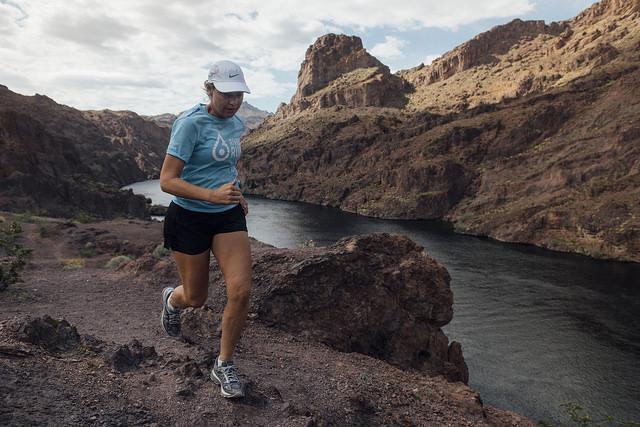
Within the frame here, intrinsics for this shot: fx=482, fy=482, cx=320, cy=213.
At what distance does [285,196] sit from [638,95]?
57.7 m

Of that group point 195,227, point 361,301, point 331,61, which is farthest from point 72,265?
point 331,61

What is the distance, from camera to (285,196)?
9244 centimetres

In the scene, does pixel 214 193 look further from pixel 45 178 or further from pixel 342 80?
pixel 342 80

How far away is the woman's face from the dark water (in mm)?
15317

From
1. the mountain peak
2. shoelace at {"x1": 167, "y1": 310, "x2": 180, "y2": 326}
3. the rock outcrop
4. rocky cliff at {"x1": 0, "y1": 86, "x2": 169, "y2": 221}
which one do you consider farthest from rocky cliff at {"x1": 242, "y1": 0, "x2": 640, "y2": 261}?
shoelace at {"x1": 167, "y1": 310, "x2": 180, "y2": 326}

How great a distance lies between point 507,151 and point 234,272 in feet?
245

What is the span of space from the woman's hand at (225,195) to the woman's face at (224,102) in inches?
24.8

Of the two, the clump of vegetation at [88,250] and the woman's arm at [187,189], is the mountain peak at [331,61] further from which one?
the woman's arm at [187,189]

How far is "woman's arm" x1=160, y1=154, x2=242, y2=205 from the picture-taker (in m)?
3.70

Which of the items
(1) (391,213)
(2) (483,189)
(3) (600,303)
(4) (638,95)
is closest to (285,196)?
(1) (391,213)

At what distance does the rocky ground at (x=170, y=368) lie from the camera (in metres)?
3.99

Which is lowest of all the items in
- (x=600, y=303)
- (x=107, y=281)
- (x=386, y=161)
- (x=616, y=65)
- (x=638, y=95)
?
(x=600, y=303)

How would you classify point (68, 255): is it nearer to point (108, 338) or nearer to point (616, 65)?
point (108, 338)

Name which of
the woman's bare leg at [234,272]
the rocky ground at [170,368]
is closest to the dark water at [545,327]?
the rocky ground at [170,368]
